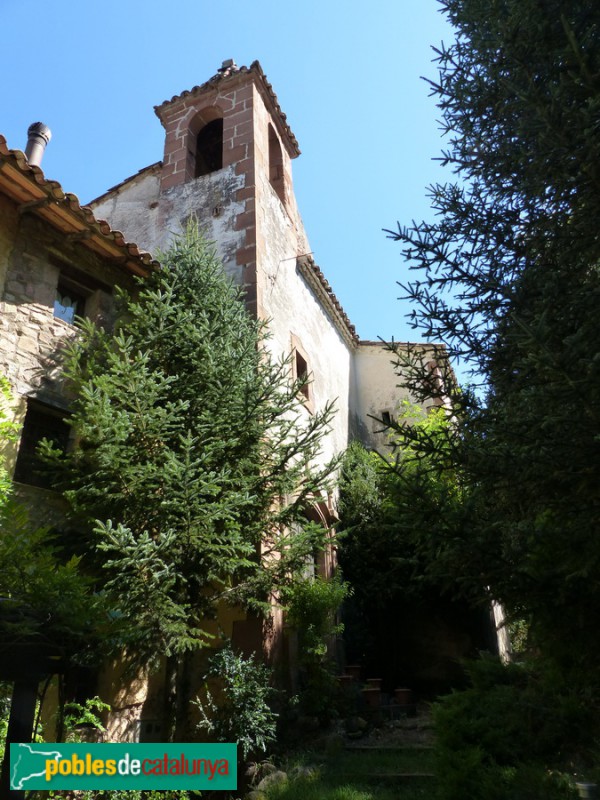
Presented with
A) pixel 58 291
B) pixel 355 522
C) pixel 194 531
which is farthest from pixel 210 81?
pixel 194 531

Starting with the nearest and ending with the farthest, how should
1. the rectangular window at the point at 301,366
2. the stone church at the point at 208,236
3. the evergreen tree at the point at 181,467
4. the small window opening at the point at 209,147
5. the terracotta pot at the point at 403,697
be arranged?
the evergreen tree at the point at 181,467, the stone church at the point at 208,236, the terracotta pot at the point at 403,697, the rectangular window at the point at 301,366, the small window opening at the point at 209,147

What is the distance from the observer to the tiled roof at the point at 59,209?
652 centimetres

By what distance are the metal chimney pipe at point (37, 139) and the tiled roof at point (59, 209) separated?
119 inches

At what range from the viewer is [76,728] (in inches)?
233

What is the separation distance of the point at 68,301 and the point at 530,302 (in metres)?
5.74

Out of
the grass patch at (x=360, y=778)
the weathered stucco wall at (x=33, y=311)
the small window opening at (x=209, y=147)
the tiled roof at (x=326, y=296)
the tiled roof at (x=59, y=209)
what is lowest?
the grass patch at (x=360, y=778)

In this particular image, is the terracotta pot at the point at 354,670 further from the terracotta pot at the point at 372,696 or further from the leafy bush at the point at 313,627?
the leafy bush at the point at 313,627

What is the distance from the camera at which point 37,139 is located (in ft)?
32.7

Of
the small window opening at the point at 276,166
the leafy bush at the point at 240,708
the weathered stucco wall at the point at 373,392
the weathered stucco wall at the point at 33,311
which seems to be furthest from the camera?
the weathered stucco wall at the point at 373,392

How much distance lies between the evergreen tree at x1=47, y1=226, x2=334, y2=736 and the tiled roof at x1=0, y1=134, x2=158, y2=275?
557 mm

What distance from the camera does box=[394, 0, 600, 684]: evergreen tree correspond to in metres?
3.62

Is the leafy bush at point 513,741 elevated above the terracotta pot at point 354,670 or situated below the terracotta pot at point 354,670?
below

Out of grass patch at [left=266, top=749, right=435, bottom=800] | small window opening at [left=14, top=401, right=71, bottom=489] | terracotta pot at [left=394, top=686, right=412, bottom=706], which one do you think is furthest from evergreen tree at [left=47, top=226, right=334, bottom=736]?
terracotta pot at [left=394, top=686, right=412, bottom=706]

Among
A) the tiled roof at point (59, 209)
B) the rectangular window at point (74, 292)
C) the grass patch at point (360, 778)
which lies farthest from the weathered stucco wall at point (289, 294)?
the grass patch at point (360, 778)
